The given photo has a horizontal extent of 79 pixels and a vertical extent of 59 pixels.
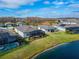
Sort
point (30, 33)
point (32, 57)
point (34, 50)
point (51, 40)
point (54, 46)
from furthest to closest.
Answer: point (30, 33)
point (51, 40)
point (54, 46)
point (34, 50)
point (32, 57)

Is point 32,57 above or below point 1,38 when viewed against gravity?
below

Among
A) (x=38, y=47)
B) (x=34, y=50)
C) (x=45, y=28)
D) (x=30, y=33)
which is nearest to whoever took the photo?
(x=34, y=50)

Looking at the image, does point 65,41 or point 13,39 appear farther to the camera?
point 65,41

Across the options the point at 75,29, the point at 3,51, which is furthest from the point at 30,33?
the point at 75,29

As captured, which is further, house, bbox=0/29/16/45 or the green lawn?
house, bbox=0/29/16/45

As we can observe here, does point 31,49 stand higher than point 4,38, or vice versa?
point 4,38

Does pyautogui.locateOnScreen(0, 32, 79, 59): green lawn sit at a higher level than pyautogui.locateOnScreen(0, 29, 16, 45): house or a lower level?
lower

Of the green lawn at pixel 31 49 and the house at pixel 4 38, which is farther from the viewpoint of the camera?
the house at pixel 4 38

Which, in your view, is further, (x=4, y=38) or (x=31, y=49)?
(x=4, y=38)

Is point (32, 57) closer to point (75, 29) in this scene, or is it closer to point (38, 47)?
point (38, 47)

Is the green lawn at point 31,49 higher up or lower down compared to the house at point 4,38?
lower down
